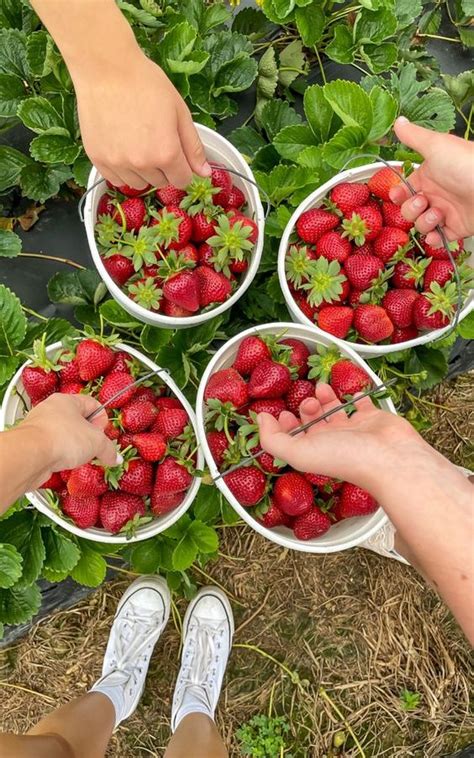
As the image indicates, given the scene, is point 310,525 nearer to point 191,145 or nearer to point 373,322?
point 373,322

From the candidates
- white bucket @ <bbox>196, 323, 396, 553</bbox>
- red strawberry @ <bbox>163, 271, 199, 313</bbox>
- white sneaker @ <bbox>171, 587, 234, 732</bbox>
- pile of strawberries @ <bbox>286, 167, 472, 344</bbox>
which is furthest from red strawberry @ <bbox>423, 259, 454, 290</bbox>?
white sneaker @ <bbox>171, 587, 234, 732</bbox>

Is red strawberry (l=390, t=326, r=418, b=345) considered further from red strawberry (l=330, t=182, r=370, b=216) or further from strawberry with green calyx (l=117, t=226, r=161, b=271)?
strawberry with green calyx (l=117, t=226, r=161, b=271)

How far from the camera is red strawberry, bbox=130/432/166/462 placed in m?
1.05

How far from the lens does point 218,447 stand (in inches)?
40.9

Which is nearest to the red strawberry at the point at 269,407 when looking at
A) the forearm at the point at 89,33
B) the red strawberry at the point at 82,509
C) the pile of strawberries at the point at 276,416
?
the pile of strawberries at the point at 276,416

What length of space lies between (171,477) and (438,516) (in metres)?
0.49

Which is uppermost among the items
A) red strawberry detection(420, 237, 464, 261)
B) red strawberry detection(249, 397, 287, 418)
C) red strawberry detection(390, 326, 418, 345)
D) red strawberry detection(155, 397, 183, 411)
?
red strawberry detection(420, 237, 464, 261)

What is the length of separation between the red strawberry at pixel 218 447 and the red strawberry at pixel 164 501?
0.11 meters

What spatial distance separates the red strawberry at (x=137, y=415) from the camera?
1.05 meters

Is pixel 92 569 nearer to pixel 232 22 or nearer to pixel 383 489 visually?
pixel 383 489

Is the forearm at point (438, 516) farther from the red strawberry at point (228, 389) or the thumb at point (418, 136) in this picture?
the thumb at point (418, 136)

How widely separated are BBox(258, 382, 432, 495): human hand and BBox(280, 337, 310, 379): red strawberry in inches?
4.2

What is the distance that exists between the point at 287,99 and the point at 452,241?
0.64 meters

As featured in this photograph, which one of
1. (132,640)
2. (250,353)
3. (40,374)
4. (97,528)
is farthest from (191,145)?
(132,640)
